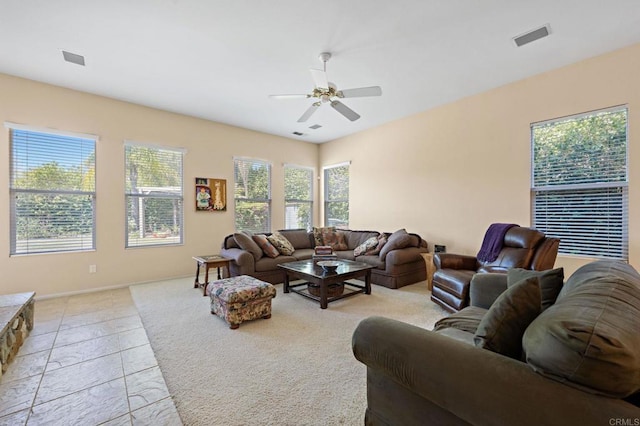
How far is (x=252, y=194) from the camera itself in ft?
19.9

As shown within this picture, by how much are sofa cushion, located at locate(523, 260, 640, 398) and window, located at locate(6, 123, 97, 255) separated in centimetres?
538

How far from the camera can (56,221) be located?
4027 millimetres

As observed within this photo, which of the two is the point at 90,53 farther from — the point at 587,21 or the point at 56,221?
the point at 587,21

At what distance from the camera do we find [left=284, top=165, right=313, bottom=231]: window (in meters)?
6.69

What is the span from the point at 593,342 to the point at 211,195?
218 inches

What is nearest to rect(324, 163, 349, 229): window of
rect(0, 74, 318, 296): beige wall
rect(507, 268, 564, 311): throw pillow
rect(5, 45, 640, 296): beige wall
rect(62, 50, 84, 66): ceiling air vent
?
rect(5, 45, 640, 296): beige wall

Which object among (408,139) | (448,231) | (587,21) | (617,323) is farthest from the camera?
(408,139)

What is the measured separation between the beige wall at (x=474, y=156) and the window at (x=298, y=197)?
1.33 meters

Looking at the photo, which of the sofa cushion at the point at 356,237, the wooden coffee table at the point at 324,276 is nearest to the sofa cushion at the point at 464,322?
the wooden coffee table at the point at 324,276

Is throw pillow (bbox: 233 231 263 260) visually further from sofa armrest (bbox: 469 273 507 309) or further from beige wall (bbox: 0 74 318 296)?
sofa armrest (bbox: 469 273 507 309)

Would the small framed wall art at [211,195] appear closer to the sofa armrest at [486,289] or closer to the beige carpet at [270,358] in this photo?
the beige carpet at [270,358]

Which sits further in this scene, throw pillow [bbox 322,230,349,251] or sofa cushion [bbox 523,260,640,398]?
throw pillow [bbox 322,230,349,251]

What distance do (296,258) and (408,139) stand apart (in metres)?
3.04

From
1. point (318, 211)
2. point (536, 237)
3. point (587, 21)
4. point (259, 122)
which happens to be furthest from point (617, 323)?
point (318, 211)
